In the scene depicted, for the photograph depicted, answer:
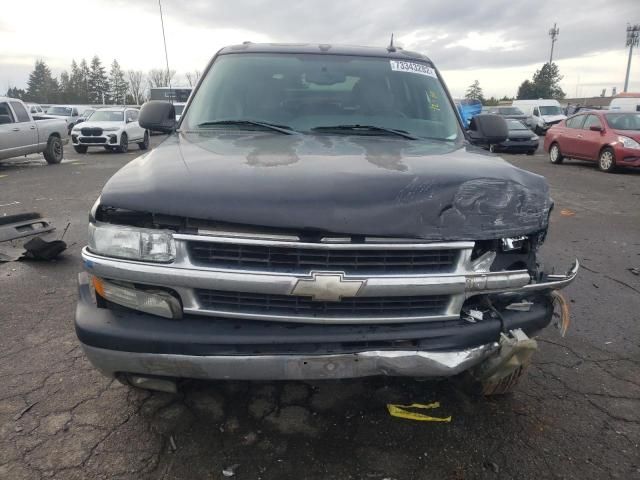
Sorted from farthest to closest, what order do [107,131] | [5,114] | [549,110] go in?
[549,110]
[107,131]
[5,114]

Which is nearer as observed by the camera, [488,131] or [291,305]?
[291,305]

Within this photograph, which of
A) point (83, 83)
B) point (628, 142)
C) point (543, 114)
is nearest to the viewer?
point (628, 142)

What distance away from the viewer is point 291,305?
6.75 feet

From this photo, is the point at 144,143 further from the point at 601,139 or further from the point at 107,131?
the point at 601,139

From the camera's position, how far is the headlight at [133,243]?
1994 millimetres

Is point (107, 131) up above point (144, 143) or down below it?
above

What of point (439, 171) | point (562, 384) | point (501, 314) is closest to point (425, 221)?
point (439, 171)

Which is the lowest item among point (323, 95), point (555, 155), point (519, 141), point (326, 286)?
point (555, 155)

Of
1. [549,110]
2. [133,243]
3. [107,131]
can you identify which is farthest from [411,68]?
[549,110]

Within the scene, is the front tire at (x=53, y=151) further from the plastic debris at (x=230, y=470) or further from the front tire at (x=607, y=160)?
the front tire at (x=607, y=160)

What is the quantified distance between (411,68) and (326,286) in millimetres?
2399

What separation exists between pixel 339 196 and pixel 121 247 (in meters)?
0.93

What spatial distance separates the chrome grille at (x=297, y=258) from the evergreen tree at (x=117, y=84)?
87404 mm

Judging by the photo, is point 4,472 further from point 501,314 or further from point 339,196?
point 501,314
